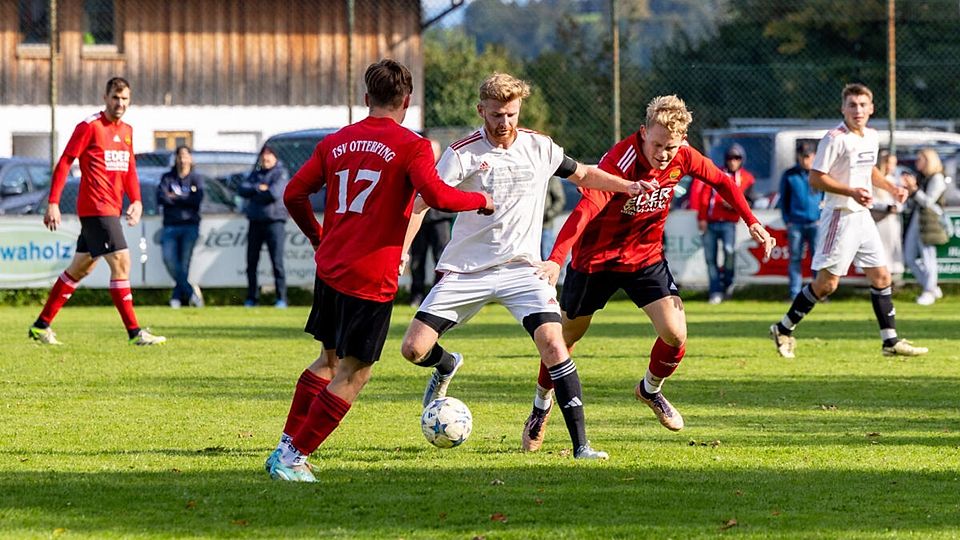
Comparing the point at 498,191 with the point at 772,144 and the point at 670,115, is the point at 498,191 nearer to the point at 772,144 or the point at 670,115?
the point at 670,115

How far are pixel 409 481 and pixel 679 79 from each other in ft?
82.9

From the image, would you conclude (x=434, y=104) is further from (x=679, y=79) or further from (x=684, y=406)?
(x=684, y=406)

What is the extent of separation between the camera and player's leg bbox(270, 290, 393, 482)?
716 cm

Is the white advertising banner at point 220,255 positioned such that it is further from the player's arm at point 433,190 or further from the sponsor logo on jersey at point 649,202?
the player's arm at point 433,190

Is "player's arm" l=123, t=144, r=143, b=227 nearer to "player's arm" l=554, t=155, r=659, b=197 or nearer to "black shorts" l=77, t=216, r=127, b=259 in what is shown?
"black shorts" l=77, t=216, r=127, b=259

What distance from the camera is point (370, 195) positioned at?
713 centimetres

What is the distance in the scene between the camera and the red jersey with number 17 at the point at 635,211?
346 inches

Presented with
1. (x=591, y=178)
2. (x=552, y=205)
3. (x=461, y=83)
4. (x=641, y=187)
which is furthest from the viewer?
(x=461, y=83)

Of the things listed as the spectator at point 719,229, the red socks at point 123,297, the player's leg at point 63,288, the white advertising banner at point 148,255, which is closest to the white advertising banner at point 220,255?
the white advertising banner at point 148,255

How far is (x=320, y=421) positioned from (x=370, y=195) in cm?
100

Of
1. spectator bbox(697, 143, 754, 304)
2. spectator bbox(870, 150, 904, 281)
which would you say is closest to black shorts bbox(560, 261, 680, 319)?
spectator bbox(697, 143, 754, 304)

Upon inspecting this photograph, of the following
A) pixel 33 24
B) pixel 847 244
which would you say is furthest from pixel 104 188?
pixel 33 24

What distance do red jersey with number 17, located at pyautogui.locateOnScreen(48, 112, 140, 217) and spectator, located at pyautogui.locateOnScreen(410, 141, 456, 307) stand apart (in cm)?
637

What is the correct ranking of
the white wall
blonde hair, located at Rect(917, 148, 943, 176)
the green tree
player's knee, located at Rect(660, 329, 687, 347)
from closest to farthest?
player's knee, located at Rect(660, 329, 687, 347) < blonde hair, located at Rect(917, 148, 943, 176) < the white wall < the green tree
